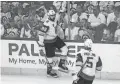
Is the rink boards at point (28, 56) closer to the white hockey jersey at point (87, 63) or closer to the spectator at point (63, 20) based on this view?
the spectator at point (63, 20)

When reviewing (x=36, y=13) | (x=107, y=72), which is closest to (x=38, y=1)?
(x=36, y=13)

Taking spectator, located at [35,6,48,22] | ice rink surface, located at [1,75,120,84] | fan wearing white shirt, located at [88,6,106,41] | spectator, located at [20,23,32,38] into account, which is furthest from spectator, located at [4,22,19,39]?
fan wearing white shirt, located at [88,6,106,41]

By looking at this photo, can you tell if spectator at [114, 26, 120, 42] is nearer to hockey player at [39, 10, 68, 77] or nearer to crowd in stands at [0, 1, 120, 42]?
crowd in stands at [0, 1, 120, 42]

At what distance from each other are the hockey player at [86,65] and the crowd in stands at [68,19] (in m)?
1.60

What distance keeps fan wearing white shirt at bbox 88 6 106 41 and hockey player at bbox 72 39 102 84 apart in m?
1.59

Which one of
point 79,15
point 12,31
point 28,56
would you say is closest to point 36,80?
point 28,56

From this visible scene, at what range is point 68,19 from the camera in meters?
6.60

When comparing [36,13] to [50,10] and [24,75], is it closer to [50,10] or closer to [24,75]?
[50,10]

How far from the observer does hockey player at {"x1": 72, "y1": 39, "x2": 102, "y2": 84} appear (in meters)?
4.88

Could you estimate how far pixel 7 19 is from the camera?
22.4 ft

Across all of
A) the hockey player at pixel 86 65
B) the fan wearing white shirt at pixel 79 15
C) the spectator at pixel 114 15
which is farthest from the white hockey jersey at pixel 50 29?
the hockey player at pixel 86 65

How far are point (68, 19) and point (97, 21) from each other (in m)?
0.56

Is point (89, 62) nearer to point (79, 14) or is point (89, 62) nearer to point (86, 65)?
point (86, 65)

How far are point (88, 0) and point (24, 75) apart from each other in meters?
1.95
